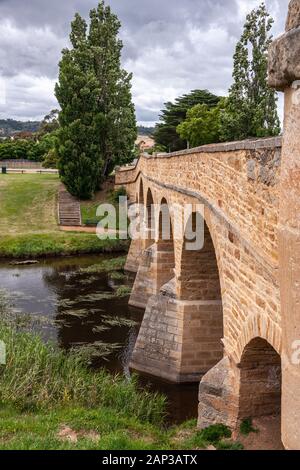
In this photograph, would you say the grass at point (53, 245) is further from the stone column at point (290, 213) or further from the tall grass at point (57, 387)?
the stone column at point (290, 213)

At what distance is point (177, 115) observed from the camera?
4712 centimetres

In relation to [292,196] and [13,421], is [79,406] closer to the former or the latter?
[13,421]

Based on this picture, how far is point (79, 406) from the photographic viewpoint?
9.24m

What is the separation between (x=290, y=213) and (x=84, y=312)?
52.6 feet

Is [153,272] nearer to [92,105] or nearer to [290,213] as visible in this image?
[290,213]

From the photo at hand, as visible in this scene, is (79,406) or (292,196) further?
(79,406)

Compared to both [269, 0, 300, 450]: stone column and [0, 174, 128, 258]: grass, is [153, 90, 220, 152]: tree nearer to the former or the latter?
[0, 174, 128, 258]: grass

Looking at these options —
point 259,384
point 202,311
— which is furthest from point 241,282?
point 202,311

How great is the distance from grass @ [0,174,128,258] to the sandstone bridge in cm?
1455

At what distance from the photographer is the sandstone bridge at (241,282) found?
418 centimetres

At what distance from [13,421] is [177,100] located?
43.3 m

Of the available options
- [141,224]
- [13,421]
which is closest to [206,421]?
[13,421]

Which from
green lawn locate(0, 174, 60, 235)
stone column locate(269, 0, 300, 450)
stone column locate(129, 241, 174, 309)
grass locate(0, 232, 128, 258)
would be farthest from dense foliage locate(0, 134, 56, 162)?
stone column locate(269, 0, 300, 450)

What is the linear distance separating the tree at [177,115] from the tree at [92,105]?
354 inches
